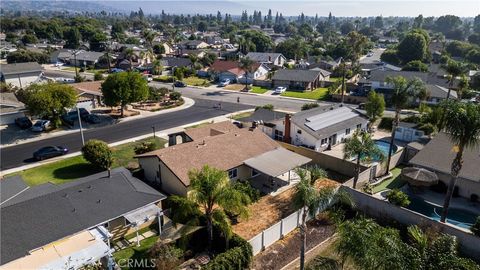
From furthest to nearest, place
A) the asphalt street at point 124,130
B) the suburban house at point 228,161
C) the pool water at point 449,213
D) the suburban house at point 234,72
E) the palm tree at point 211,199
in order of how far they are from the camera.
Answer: the suburban house at point 234,72 → the asphalt street at point 124,130 → the suburban house at point 228,161 → the pool water at point 449,213 → the palm tree at point 211,199

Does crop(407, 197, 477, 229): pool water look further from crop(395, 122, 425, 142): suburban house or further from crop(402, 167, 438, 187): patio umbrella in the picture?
crop(395, 122, 425, 142): suburban house

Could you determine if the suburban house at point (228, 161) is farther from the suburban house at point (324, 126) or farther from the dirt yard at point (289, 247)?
the suburban house at point (324, 126)

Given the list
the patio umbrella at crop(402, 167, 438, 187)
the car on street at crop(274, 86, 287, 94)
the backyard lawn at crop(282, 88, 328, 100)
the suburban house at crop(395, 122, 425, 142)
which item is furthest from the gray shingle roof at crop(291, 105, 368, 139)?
the car on street at crop(274, 86, 287, 94)

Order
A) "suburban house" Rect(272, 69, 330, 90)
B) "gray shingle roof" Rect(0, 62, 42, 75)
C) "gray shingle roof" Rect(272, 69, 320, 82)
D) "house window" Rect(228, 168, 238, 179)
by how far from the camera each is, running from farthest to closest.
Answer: "gray shingle roof" Rect(272, 69, 320, 82) → "suburban house" Rect(272, 69, 330, 90) → "gray shingle roof" Rect(0, 62, 42, 75) → "house window" Rect(228, 168, 238, 179)

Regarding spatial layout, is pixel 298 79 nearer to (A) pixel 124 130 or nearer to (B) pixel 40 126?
(A) pixel 124 130

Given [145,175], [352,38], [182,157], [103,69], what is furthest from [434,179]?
[103,69]

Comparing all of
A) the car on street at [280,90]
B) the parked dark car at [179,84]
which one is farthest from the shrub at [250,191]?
the parked dark car at [179,84]

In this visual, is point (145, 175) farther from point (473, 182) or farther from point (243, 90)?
point (243, 90)
